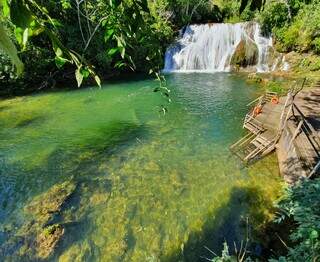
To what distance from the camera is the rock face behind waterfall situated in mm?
29172

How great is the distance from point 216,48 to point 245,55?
2.87m

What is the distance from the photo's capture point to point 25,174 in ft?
40.4

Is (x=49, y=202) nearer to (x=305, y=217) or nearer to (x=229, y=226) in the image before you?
(x=229, y=226)

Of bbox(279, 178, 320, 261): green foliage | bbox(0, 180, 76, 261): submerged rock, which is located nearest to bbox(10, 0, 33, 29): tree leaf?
bbox(279, 178, 320, 261): green foliage

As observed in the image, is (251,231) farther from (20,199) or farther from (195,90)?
(195,90)

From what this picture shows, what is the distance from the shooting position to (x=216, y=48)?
3022 cm

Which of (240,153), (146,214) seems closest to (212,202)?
(146,214)

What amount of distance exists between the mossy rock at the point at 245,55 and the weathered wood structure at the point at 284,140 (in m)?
13.1

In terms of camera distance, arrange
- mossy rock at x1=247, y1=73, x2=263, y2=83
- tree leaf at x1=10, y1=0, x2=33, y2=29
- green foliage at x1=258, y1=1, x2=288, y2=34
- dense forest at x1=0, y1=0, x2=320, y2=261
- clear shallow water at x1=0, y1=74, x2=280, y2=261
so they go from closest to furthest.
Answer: tree leaf at x1=10, y1=0, x2=33, y2=29 < clear shallow water at x1=0, y1=74, x2=280, y2=261 < dense forest at x1=0, y1=0, x2=320, y2=261 < mossy rock at x1=247, y1=73, x2=263, y2=83 < green foliage at x1=258, y1=1, x2=288, y2=34

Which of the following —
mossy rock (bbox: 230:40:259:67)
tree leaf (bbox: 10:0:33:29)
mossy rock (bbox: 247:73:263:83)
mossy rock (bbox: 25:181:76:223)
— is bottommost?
mossy rock (bbox: 247:73:263:83)

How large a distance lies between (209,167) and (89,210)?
15.7ft

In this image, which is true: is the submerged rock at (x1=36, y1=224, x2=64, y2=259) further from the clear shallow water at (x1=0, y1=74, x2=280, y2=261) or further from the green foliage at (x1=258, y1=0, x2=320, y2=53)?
the green foliage at (x1=258, y1=0, x2=320, y2=53)

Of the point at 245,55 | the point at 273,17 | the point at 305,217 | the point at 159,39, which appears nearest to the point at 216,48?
the point at 245,55

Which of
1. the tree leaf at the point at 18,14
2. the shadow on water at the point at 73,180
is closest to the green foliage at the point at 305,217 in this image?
the tree leaf at the point at 18,14
